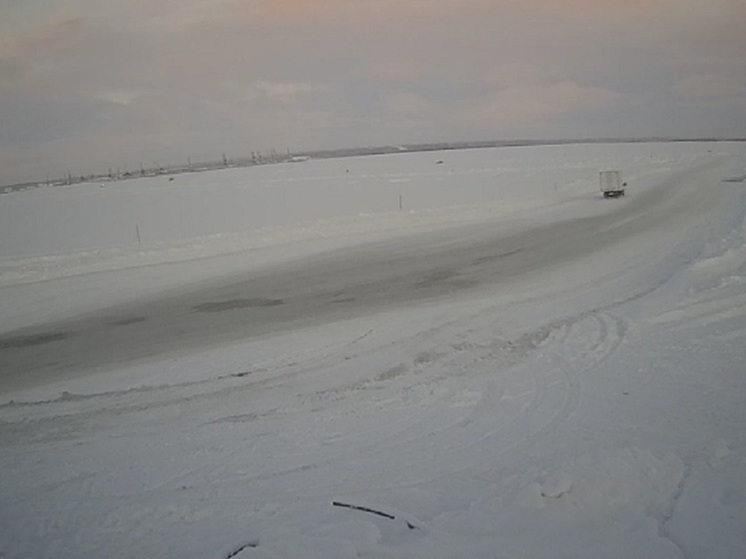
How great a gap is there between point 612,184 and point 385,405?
24.2 m

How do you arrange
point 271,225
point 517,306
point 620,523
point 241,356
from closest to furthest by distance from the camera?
point 620,523
point 241,356
point 517,306
point 271,225

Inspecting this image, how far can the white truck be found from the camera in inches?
1078

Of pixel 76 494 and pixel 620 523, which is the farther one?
pixel 76 494

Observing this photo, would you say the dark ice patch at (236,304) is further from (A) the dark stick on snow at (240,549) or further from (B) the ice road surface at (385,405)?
(A) the dark stick on snow at (240,549)

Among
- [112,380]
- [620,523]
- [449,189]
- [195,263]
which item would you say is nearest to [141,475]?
[112,380]

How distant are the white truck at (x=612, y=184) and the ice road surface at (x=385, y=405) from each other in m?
11.9

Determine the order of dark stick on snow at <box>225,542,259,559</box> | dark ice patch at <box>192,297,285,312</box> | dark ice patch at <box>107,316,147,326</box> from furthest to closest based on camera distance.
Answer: dark ice patch at <box>192,297,285,312</box>, dark ice patch at <box>107,316,147,326</box>, dark stick on snow at <box>225,542,259,559</box>

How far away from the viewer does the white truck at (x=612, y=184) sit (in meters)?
27.4

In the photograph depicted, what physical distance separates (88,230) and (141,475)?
22.2m

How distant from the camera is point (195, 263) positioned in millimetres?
16219

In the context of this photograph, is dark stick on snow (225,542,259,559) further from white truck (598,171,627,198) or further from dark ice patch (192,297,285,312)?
white truck (598,171,627,198)

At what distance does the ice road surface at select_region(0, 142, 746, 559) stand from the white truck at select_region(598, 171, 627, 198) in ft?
38.9

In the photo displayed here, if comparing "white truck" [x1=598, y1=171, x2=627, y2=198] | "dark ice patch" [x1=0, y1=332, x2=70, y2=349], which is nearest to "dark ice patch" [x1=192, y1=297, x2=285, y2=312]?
"dark ice patch" [x1=0, y1=332, x2=70, y2=349]

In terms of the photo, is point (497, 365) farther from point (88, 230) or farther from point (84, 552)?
point (88, 230)
